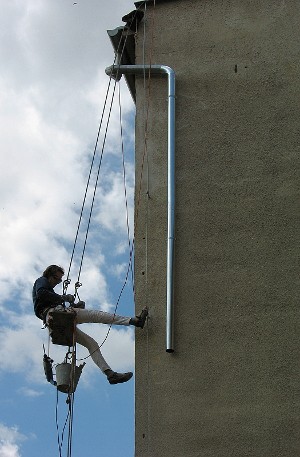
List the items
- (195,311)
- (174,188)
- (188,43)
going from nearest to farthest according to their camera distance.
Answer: (195,311), (174,188), (188,43)

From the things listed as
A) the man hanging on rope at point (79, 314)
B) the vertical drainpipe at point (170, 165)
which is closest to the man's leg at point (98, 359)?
the man hanging on rope at point (79, 314)

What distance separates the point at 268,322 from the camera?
9.45 metres

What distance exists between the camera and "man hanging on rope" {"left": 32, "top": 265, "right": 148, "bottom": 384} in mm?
9922

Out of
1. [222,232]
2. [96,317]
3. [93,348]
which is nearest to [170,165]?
[222,232]

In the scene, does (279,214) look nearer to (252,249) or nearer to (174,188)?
(252,249)

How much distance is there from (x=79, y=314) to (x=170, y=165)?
1968 millimetres

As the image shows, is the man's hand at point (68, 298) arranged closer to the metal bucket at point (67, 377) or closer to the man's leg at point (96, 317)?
the man's leg at point (96, 317)

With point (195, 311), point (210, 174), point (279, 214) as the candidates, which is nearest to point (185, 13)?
point (210, 174)

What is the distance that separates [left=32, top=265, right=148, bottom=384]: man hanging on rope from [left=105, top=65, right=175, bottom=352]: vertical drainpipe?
31 cm

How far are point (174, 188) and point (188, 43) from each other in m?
2.06

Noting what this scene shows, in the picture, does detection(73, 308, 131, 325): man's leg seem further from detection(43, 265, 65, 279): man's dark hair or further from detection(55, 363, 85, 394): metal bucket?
detection(43, 265, 65, 279): man's dark hair

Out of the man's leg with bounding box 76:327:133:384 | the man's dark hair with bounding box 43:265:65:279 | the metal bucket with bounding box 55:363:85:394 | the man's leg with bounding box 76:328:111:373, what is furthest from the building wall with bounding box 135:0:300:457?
the man's dark hair with bounding box 43:265:65:279

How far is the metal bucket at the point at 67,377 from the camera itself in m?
10.2

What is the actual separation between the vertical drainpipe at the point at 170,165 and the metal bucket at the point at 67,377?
4.19 ft
